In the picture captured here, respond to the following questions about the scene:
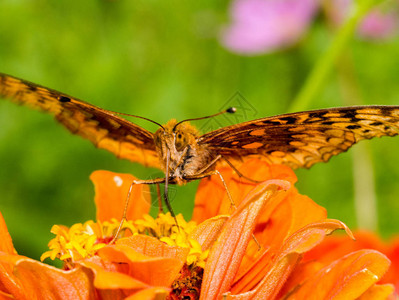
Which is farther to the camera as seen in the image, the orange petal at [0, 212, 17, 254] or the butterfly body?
the butterfly body

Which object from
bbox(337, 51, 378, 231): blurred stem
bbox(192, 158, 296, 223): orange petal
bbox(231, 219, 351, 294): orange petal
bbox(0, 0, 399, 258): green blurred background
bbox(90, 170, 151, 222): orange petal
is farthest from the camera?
A: bbox(0, 0, 399, 258): green blurred background

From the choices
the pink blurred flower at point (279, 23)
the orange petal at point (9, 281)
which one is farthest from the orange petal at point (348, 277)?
the pink blurred flower at point (279, 23)

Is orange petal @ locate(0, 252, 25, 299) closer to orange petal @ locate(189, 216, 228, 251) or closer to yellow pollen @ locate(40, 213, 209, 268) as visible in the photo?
yellow pollen @ locate(40, 213, 209, 268)

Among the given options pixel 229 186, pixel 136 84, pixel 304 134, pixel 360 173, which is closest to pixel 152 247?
pixel 229 186

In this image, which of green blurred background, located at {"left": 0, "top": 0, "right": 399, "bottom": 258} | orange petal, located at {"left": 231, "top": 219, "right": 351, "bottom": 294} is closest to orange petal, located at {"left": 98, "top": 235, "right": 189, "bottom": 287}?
orange petal, located at {"left": 231, "top": 219, "right": 351, "bottom": 294}

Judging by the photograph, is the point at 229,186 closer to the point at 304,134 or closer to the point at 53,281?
the point at 304,134

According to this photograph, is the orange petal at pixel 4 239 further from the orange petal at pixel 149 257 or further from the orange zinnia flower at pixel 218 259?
the orange petal at pixel 149 257

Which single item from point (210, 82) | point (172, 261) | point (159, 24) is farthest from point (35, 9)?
point (172, 261)
